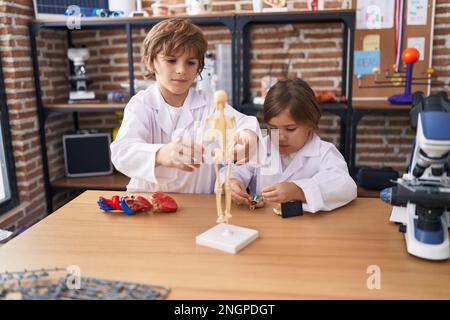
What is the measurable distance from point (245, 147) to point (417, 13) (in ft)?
6.81

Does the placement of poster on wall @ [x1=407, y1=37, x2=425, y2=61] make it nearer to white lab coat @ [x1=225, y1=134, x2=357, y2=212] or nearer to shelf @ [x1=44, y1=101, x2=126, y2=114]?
white lab coat @ [x1=225, y1=134, x2=357, y2=212]

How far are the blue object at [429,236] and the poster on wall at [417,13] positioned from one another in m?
2.09

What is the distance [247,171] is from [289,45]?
5.28 feet

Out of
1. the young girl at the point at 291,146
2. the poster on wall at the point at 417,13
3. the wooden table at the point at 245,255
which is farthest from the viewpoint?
the poster on wall at the point at 417,13

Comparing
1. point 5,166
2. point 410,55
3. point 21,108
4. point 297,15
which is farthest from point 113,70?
point 410,55

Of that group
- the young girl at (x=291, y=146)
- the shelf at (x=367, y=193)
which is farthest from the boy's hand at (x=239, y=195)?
the shelf at (x=367, y=193)

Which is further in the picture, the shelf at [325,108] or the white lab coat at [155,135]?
the shelf at [325,108]

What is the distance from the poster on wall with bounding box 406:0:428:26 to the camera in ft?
8.59

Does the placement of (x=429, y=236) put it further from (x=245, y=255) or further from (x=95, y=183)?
(x=95, y=183)

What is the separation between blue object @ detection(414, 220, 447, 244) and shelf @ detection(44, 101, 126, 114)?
205 centimetres

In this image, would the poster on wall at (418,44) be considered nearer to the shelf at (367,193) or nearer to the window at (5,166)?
the shelf at (367,193)

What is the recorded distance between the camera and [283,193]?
119cm

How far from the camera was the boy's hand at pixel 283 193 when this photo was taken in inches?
46.8
